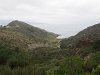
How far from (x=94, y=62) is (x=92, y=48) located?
1227 centimetres

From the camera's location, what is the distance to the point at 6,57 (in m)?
41.3

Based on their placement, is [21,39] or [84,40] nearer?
[84,40]

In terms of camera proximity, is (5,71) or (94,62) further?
(5,71)

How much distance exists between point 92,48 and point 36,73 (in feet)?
44.3

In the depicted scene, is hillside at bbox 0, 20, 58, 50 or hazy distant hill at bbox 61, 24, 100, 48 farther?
hillside at bbox 0, 20, 58, 50

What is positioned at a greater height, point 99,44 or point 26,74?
point 99,44

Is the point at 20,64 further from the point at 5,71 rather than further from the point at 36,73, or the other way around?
the point at 36,73

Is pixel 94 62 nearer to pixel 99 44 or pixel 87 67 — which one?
pixel 87 67

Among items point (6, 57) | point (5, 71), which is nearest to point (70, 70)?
point (5, 71)

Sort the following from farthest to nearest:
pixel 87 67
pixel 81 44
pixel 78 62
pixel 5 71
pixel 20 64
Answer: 1. pixel 81 44
2. pixel 20 64
3. pixel 5 71
4. pixel 78 62
5. pixel 87 67

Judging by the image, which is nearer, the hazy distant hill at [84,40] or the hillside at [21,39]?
the hazy distant hill at [84,40]

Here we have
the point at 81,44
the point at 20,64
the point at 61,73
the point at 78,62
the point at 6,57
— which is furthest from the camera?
the point at 81,44

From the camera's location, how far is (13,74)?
27.3 m

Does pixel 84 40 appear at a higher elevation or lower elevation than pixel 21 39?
lower
